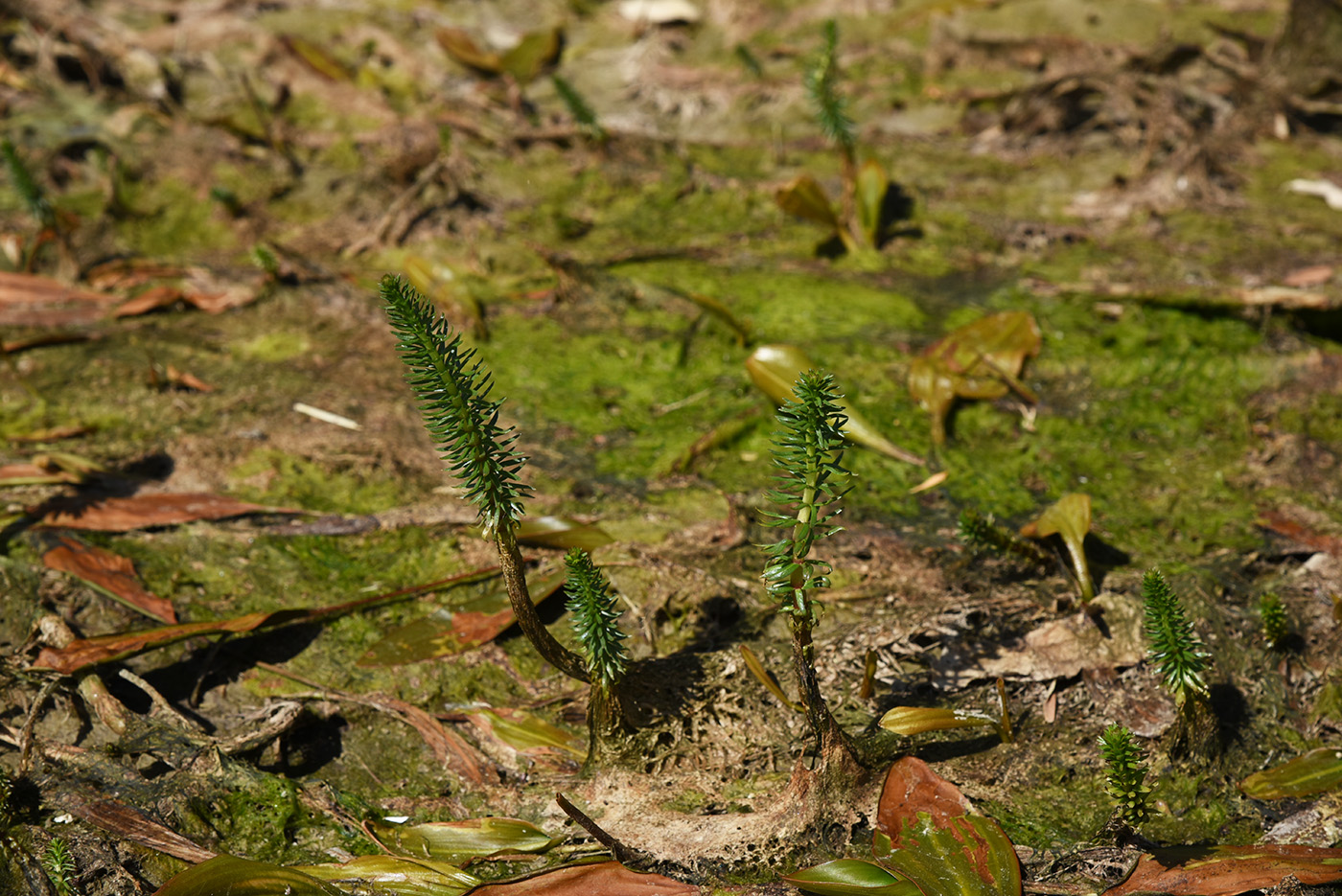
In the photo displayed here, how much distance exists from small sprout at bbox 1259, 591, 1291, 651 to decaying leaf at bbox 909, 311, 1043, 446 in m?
1.39

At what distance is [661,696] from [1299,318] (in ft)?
12.2

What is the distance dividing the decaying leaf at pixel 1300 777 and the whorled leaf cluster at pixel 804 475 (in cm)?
133

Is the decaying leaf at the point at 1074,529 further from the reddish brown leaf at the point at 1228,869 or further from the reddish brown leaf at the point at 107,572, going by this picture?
the reddish brown leaf at the point at 107,572

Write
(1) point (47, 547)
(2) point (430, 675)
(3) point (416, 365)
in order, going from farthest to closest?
1. (1) point (47, 547)
2. (2) point (430, 675)
3. (3) point (416, 365)

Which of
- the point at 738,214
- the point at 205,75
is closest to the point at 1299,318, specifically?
the point at 738,214

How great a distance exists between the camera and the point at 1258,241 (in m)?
5.22

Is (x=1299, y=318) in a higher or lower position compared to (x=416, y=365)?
lower

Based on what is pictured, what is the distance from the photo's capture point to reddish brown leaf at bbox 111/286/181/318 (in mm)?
4863

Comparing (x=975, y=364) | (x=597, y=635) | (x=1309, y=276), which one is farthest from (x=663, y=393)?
(x=1309, y=276)

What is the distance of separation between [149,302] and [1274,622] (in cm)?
506

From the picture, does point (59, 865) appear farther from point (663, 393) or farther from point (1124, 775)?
point (663, 393)

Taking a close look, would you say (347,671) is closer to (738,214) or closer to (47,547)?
(47,547)

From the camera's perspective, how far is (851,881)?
6.83 feet

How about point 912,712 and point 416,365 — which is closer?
A: point 416,365
